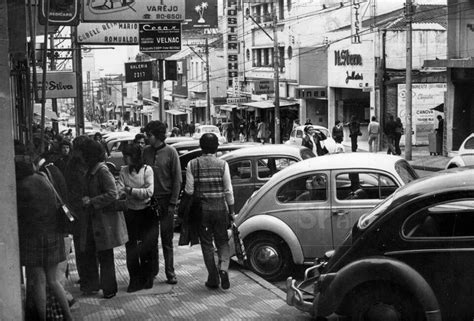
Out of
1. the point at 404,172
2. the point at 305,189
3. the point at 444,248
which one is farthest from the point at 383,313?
the point at 404,172

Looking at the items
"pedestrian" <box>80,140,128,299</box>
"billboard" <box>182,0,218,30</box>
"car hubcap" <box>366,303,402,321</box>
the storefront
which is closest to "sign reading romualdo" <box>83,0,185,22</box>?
"pedestrian" <box>80,140,128,299</box>

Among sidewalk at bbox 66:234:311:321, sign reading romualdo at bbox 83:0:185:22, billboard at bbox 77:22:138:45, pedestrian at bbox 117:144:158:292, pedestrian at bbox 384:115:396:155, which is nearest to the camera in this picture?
sidewalk at bbox 66:234:311:321

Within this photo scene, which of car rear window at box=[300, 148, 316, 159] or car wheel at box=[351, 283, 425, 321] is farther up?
car rear window at box=[300, 148, 316, 159]

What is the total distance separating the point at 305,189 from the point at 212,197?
174 cm

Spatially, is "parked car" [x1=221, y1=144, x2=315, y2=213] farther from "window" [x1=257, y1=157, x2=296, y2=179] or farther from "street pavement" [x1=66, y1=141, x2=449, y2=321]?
"street pavement" [x1=66, y1=141, x2=449, y2=321]

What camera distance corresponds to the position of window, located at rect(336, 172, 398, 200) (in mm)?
9289

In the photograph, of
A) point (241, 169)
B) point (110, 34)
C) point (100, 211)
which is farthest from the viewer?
point (110, 34)

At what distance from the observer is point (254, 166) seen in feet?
42.2

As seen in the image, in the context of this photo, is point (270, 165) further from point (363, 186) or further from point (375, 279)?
point (375, 279)

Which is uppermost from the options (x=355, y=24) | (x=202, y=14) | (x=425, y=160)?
(x=355, y=24)

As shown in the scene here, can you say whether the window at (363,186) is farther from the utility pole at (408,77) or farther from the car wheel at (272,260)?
the utility pole at (408,77)

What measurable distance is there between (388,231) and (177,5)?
9.58 m

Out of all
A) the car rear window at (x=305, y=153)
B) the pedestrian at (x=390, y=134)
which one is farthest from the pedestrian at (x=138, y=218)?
the pedestrian at (x=390, y=134)

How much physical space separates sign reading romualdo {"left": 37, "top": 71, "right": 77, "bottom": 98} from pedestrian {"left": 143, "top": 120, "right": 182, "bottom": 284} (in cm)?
1383
